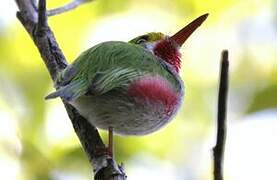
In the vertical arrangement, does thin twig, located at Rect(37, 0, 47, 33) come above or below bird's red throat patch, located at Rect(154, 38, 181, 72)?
above

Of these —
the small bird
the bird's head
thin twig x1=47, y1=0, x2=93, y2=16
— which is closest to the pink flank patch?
the small bird

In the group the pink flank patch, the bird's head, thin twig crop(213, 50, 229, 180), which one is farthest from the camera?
the bird's head

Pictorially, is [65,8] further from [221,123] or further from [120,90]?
[221,123]

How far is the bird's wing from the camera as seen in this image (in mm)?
1619

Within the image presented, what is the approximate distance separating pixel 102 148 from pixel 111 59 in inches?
11.2

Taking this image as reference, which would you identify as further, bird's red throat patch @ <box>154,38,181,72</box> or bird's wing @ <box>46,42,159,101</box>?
bird's red throat patch @ <box>154,38,181,72</box>

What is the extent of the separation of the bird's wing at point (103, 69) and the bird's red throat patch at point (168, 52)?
0.18 meters

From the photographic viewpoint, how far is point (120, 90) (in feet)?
5.50

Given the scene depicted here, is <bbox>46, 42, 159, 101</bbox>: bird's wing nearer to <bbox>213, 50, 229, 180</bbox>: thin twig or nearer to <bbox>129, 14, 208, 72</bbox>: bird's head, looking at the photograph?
<bbox>129, 14, 208, 72</bbox>: bird's head

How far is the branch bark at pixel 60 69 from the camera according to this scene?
5.13ft

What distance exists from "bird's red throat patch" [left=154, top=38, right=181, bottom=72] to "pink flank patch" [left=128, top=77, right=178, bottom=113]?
0.34 meters

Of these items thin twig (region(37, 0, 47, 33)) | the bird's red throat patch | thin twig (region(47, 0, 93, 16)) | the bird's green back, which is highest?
thin twig (region(47, 0, 93, 16))

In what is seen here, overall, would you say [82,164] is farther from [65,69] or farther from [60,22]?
[65,69]

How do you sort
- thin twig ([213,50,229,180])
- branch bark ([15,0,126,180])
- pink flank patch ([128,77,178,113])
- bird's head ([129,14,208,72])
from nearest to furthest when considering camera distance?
thin twig ([213,50,229,180]) → branch bark ([15,0,126,180]) → pink flank patch ([128,77,178,113]) → bird's head ([129,14,208,72])
